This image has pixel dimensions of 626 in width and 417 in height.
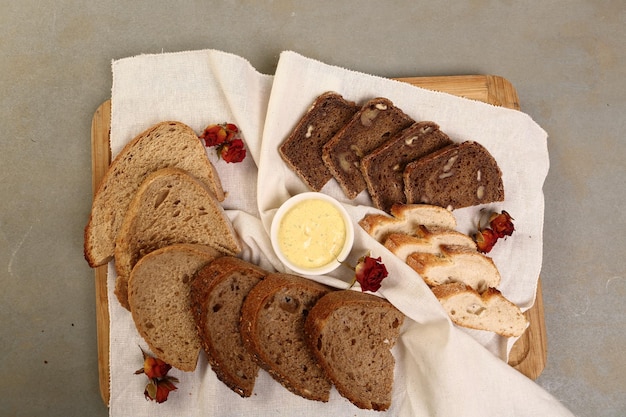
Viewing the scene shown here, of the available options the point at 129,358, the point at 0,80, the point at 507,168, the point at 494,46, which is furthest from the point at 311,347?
the point at 0,80

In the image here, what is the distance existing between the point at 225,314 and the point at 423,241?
113cm

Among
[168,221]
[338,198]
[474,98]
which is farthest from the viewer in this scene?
[474,98]

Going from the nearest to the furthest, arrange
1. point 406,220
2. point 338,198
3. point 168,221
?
point 168,221
point 406,220
point 338,198

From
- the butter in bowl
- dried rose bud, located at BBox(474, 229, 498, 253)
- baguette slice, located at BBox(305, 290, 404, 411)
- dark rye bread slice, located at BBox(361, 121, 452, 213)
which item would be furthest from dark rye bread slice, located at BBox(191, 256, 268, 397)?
dried rose bud, located at BBox(474, 229, 498, 253)

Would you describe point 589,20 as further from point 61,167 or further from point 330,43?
point 61,167

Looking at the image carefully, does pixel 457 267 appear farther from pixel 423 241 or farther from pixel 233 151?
pixel 233 151

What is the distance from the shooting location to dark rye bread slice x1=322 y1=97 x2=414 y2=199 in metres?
2.96

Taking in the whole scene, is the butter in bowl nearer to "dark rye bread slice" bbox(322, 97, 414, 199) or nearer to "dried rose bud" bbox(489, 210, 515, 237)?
"dark rye bread slice" bbox(322, 97, 414, 199)

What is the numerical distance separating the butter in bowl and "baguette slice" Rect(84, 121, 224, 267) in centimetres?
46

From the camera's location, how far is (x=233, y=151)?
295 cm

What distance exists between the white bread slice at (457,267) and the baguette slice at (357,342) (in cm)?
27

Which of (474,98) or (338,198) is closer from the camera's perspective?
(338,198)

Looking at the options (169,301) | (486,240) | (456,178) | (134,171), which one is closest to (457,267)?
(486,240)

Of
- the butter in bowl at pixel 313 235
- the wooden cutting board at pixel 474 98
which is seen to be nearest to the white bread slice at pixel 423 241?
the butter in bowl at pixel 313 235
